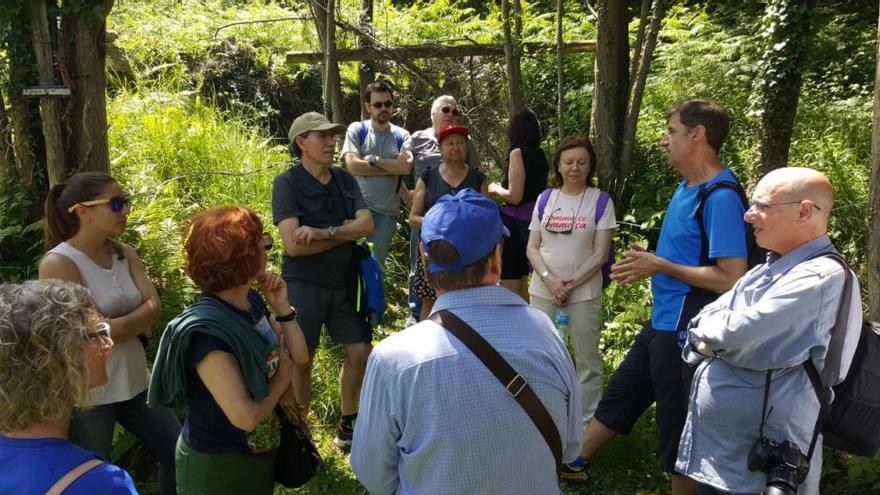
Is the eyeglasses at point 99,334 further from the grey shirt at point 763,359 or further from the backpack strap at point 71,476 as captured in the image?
the grey shirt at point 763,359

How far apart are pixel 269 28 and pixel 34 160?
7720mm

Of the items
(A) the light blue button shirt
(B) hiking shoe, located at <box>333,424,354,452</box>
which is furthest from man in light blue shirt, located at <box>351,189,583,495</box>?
(B) hiking shoe, located at <box>333,424,354,452</box>

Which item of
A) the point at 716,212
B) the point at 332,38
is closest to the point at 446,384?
the point at 716,212

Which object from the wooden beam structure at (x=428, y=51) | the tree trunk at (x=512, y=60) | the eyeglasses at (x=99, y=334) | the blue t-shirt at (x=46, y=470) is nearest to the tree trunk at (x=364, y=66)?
the wooden beam structure at (x=428, y=51)

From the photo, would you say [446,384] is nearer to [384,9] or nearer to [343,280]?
[343,280]

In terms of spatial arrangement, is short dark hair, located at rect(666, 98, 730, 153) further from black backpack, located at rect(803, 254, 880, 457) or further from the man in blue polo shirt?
black backpack, located at rect(803, 254, 880, 457)

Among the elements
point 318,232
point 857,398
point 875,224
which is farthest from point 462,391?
point 875,224

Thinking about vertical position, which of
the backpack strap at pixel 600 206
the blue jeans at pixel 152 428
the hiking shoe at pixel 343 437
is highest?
the backpack strap at pixel 600 206

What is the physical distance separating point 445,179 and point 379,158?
34.2 inches

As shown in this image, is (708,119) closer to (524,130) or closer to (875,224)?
(875,224)

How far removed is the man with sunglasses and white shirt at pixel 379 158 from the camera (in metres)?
5.99

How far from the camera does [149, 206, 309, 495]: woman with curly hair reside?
8.02 feet

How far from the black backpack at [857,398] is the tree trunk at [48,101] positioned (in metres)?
4.16

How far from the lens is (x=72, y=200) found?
10.3 feet
